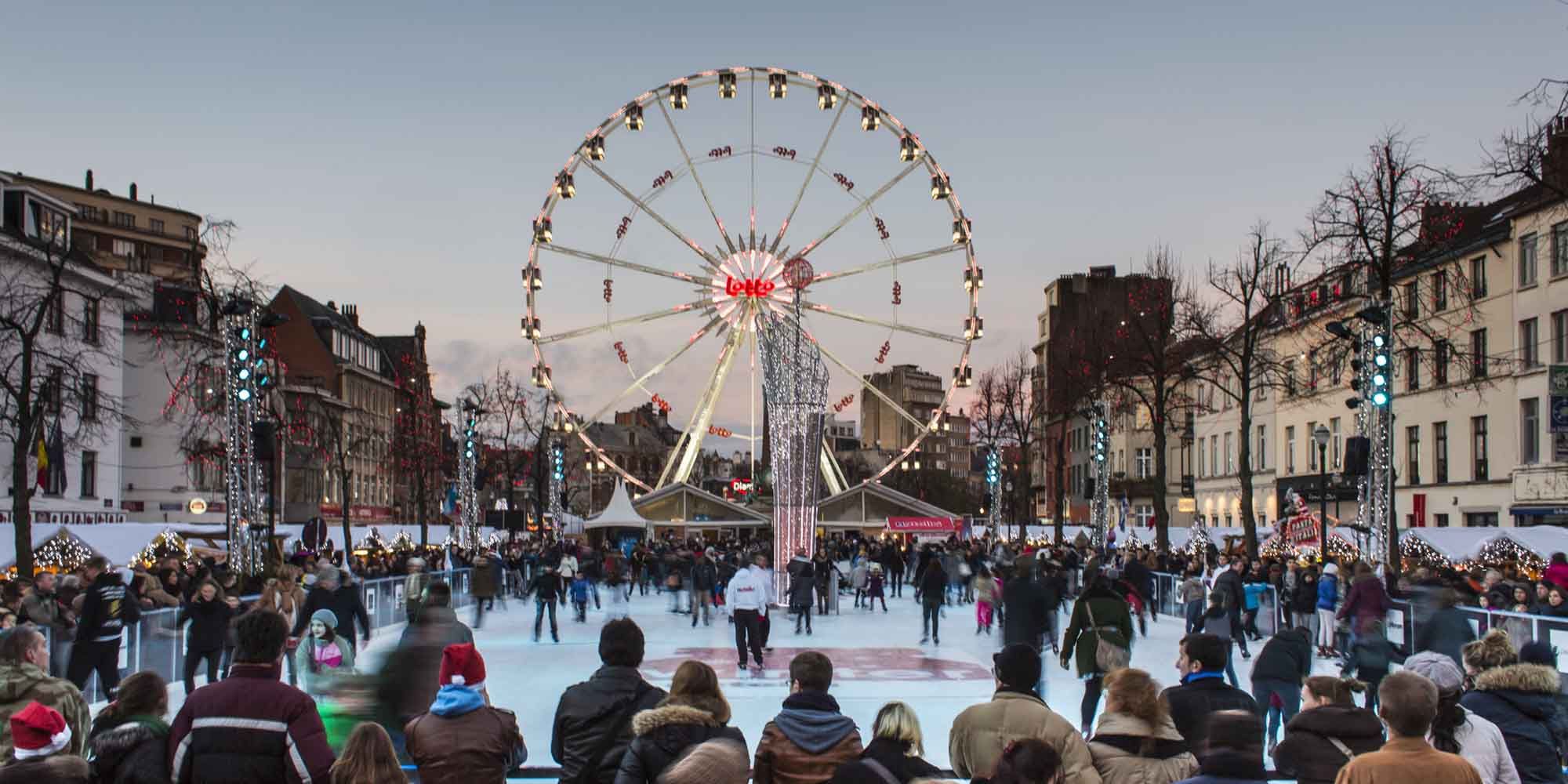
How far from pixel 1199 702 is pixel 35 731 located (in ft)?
17.9

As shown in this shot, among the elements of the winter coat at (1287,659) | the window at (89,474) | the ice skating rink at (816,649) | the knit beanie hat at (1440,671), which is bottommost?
the ice skating rink at (816,649)

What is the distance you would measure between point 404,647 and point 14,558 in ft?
80.5

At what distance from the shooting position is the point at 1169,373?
44.6 metres

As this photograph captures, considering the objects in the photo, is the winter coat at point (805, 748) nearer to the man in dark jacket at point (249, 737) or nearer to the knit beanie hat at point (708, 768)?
the knit beanie hat at point (708, 768)

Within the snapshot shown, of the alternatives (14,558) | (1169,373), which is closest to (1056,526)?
(1169,373)

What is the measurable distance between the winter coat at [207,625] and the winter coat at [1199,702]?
11.7 m

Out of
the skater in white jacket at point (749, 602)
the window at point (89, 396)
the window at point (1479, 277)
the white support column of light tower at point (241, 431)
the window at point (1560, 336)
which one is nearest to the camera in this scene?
the skater in white jacket at point (749, 602)

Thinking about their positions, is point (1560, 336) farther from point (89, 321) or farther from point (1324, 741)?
point (89, 321)

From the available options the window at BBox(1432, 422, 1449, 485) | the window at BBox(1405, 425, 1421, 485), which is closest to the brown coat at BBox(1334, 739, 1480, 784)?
the window at BBox(1432, 422, 1449, 485)

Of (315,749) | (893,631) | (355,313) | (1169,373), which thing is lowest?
(893,631)

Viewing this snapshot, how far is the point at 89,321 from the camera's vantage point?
47.7m

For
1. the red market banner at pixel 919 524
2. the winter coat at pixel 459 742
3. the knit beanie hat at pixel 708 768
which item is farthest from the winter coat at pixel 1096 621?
the red market banner at pixel 919 524

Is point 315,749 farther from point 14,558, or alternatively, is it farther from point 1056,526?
point 1056,526

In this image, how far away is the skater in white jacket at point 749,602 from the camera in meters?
19.1
